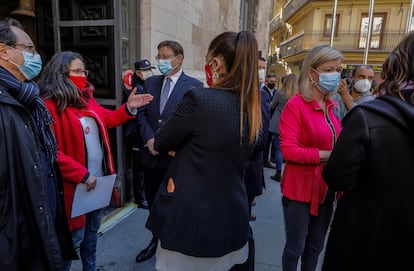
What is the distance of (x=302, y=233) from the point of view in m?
2.10

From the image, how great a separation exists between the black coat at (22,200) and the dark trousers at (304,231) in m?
1.52

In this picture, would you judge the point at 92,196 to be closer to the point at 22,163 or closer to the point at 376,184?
the point at 22,163

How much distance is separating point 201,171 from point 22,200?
0.88 m

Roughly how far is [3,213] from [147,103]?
1537 millimetres

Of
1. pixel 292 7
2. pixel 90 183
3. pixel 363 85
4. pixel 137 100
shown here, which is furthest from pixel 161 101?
pixel 292 7

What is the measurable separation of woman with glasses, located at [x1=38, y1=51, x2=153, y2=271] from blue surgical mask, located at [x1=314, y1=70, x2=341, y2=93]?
1.67m

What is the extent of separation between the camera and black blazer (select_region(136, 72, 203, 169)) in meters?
2.74

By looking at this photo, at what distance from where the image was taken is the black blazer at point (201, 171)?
1.39m

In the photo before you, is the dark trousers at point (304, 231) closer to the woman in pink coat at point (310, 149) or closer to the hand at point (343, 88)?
the woman in pink coat at point (310, 149)

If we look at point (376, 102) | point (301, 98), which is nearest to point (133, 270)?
point (301, 98)

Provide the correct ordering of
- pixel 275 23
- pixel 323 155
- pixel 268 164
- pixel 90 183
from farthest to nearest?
pixel 275 23
pixel 268 164
pixel 90 183
pixel 323 155

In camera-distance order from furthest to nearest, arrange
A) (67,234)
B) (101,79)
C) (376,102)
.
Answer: (101,79) < (67,234) < (376,102)

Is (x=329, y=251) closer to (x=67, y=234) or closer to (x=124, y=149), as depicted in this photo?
(x=67, y=234)

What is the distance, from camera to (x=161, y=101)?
9.22 ft
